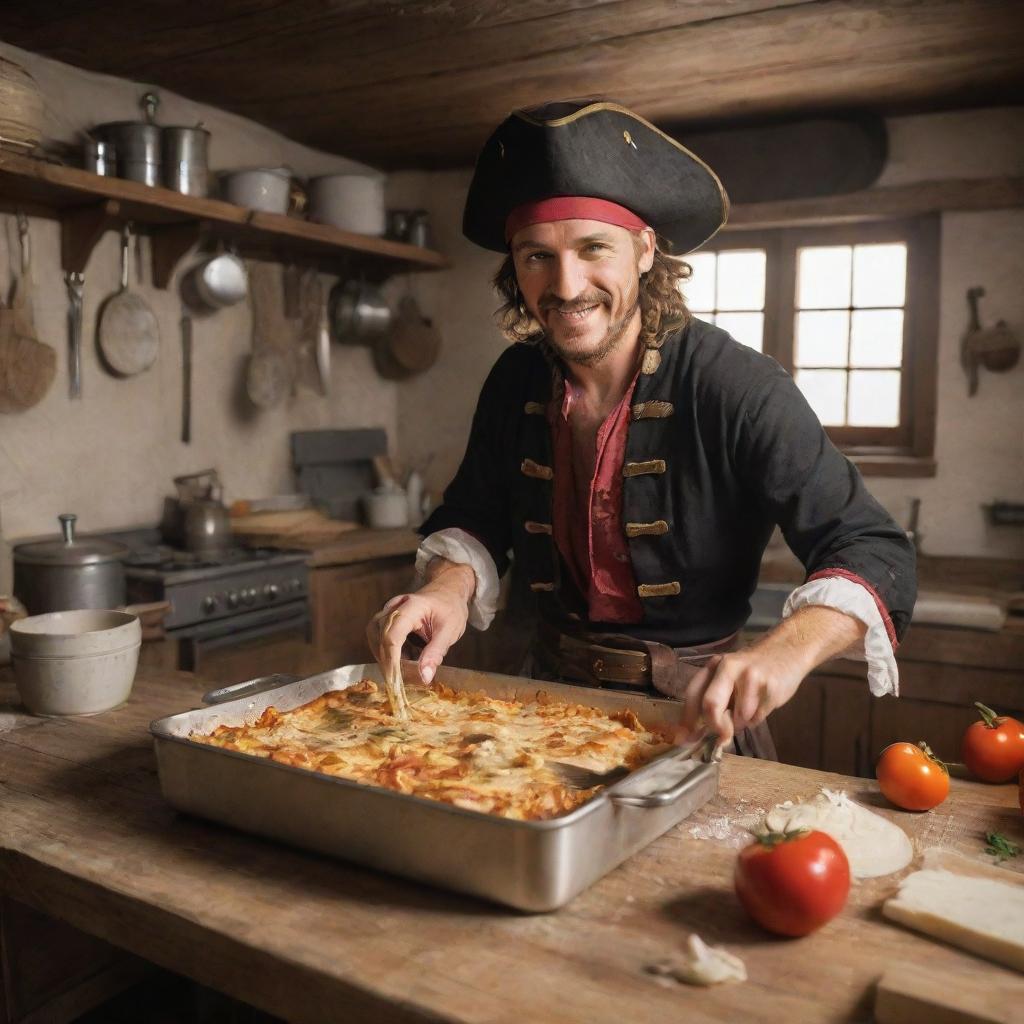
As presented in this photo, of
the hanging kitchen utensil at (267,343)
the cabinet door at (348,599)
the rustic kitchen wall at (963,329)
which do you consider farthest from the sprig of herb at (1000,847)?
the hanging kitchen utensil at (267,343)

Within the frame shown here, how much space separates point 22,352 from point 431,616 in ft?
8.00

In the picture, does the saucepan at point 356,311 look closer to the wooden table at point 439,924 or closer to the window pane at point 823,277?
the window pane at point 823,277

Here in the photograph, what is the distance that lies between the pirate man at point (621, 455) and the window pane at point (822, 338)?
8.45 feet

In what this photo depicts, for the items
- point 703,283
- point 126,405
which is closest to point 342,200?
point 126,405

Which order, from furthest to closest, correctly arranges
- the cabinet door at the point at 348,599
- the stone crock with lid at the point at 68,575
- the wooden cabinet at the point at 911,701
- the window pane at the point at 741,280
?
the window pane at the point at 741,280 < the cabinet door at the point at 348,599 < the wooden cabinet at the point at 911,701 < the stone crock with lid at the point at 68,575

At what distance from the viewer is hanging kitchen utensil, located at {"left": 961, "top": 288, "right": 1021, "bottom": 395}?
4.08m

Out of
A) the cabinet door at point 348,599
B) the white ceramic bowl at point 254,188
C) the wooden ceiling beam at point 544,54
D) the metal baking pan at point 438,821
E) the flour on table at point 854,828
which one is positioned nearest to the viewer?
the metal baking pan at point 438,821

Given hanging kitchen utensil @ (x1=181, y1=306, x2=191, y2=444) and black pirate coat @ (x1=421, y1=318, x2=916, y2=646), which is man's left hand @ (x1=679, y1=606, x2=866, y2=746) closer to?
black pirate coat @ (x1=421, y1=318, x2=916, y2=646)

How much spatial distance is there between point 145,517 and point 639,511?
2.79 meters

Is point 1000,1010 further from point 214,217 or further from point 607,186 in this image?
point 214,217

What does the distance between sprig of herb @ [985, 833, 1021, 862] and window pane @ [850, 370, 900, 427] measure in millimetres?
3451

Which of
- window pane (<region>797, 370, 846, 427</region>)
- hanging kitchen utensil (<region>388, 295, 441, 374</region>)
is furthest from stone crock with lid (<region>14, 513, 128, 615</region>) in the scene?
window pane (<region>797, 370, 846, 427</region>)

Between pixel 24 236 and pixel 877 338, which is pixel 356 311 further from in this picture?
pixel 877 338

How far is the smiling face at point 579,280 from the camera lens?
190 centimetres
